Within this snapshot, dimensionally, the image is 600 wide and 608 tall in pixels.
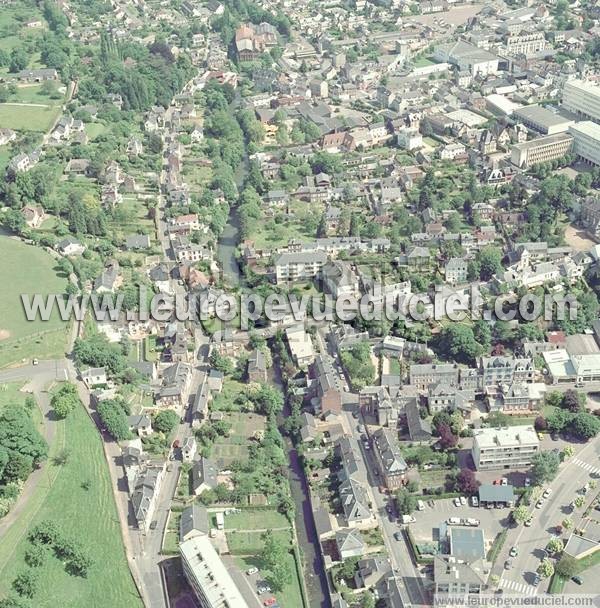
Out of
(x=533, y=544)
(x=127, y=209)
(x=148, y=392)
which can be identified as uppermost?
(x=127, y=209)

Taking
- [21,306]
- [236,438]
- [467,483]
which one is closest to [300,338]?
[236,438]

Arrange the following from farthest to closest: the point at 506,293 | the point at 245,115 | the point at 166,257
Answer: the point at 245,115 < the point at 166,257 < the point at 506,293

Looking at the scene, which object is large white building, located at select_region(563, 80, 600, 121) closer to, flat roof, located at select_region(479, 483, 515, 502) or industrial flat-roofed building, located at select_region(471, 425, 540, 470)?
industrial flat-roofed building, located at select_region(471, 425, 540, 470)

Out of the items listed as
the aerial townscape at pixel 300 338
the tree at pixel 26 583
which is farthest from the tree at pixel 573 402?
the tree at pixel 26 583

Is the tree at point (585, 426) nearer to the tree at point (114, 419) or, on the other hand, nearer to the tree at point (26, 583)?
the tree at point (114, 419)

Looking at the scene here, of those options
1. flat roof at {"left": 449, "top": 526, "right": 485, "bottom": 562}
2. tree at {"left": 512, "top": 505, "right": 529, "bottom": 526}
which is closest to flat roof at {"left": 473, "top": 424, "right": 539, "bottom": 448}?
tree at {"left": 512, "top": 505, "right": 529, "bottom": 526}

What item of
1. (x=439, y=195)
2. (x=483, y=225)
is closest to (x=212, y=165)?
(x=439, y=195)

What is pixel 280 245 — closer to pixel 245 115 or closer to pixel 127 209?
pixel 127 209

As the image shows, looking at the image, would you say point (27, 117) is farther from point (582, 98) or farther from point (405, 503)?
point (405, 503)
